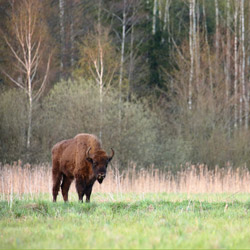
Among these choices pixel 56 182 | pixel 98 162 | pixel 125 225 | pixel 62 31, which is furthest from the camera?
pixel 62 31

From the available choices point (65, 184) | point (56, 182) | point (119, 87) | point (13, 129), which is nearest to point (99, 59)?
point (119, 87)

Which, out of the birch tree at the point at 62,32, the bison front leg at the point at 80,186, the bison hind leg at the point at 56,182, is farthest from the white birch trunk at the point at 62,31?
the bison front leg at the point at 80,186

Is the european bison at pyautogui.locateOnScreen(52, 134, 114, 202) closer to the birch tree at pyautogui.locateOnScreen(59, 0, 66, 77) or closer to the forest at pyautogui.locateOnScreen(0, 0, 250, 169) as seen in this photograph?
the forest at pyautogui.locateOnScreen(0, 0, 250, 169)

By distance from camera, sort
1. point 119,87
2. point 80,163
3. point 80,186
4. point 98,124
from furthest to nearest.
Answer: point 119,87 < point 98,124 < point 80,163 < point 80,186

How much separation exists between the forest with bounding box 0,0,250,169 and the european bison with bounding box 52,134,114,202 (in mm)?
9103

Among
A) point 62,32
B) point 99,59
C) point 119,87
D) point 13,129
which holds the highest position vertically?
point 62,32

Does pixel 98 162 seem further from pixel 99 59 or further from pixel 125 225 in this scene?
pixel 99 59

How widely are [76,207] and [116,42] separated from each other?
2591 centimetres

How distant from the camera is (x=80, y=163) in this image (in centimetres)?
1397

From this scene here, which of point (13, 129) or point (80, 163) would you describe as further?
point (13, 129)

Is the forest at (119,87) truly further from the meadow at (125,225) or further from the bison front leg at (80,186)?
the meadow at (125,225)

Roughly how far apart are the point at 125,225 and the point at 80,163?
501 cm

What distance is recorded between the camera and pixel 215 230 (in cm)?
861

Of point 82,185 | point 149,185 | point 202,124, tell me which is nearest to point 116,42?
point 202,124
